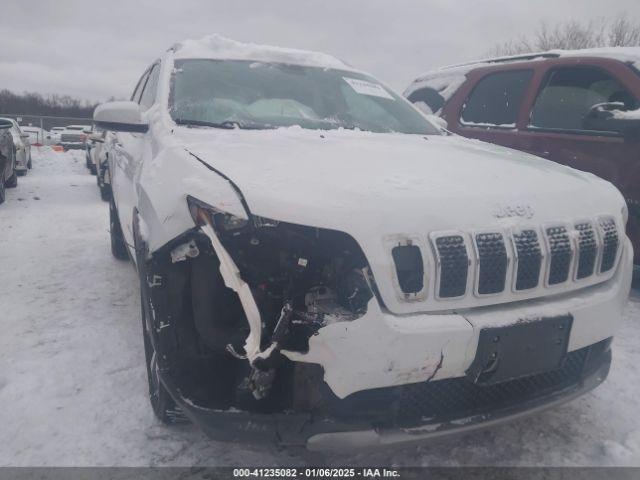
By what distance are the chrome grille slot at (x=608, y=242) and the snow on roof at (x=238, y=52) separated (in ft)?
7.38

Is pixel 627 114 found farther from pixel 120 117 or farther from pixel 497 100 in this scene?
pixel 120 117

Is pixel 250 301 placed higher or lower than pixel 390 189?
lower

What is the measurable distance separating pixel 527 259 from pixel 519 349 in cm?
31

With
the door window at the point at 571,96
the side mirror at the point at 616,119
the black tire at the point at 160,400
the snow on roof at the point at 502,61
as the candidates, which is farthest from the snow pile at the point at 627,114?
the black tire at the point at 160,400

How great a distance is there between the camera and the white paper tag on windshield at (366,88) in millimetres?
3449

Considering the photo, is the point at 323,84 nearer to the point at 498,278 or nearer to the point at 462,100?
the point at 498,278

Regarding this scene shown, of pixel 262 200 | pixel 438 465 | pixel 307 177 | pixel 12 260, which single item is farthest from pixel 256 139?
pixel 12 260

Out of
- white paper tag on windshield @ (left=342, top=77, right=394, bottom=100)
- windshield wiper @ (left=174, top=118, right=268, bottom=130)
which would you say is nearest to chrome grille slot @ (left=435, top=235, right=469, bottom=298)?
windshield wiper @ (left=174, top=118, right=268, bottom=130)

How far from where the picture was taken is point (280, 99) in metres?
3.03

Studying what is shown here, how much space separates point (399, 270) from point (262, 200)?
1.60 ft

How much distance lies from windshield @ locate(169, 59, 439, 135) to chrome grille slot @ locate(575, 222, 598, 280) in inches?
54.9

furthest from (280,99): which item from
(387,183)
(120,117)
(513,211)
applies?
(513,211)

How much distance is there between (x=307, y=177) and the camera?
5.81 ft

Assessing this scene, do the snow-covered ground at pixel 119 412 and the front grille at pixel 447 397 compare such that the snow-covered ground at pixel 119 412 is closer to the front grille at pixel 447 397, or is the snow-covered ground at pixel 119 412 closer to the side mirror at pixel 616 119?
the front grille at pixel 447 397
